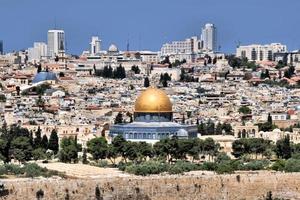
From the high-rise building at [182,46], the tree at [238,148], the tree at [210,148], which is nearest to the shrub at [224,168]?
the tree at [210,148]

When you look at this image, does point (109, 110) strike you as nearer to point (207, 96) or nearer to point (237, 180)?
point (207, 96)

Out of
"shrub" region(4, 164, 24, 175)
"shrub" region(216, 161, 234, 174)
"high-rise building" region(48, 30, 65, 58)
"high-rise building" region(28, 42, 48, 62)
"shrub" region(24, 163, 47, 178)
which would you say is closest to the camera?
"shrub" region(24, 163, 47, 178)

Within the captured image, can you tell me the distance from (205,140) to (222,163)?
844 cm

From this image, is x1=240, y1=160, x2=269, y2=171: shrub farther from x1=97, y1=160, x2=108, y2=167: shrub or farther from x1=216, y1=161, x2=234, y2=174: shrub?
x1=97, y1=160, x2=108, y2=167: shrub

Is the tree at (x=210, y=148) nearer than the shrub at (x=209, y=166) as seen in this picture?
No

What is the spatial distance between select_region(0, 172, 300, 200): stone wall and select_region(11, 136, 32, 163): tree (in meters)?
11.0

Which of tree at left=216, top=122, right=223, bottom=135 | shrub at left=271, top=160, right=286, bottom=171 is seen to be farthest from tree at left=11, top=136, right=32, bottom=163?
tree at left=216, top=122, right=223, bottom=135

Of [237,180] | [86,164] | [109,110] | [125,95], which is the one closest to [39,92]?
[125,95]

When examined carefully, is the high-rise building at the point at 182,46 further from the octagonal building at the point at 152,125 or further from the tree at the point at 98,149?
the tree at the point at 98,149

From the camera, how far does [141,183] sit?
46562mm

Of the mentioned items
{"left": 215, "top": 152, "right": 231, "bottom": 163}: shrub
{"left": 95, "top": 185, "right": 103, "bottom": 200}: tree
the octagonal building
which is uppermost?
the octagonal building

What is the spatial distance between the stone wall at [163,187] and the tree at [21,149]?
11.0 meters

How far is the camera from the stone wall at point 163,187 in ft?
145

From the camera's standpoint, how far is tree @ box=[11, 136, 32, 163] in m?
56.9
